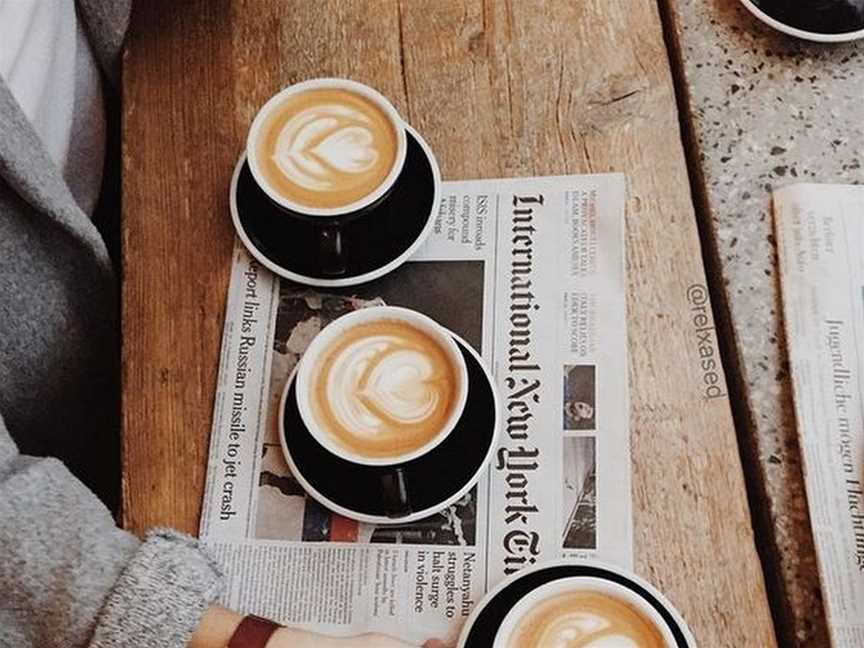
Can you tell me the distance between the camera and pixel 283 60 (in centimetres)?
90

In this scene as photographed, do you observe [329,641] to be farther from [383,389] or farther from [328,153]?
[328,153]

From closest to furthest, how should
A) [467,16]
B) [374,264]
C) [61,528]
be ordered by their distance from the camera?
[61,528] → [374,264] → [467,16]

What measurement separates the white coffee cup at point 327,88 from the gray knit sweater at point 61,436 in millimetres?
154

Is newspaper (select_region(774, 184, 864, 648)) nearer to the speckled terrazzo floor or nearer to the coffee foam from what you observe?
the speckled terrazzo floor

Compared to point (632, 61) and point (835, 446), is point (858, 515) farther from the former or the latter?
point (632, 61)

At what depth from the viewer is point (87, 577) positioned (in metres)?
0.68

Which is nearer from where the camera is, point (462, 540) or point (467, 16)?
point (462, 540)

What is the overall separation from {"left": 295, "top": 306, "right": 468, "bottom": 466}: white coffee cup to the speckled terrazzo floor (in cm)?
21

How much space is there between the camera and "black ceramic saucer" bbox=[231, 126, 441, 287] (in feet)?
2.62

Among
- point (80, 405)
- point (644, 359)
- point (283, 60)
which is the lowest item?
point (80, 405)

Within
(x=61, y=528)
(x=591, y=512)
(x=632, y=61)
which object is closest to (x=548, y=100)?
(x=632, y=61)

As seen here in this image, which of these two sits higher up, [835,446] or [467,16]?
[467,16]

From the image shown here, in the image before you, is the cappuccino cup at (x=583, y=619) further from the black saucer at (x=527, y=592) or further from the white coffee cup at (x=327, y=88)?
the white coffee cup at (x=327, y=88)

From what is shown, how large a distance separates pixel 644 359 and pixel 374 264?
204 mm
